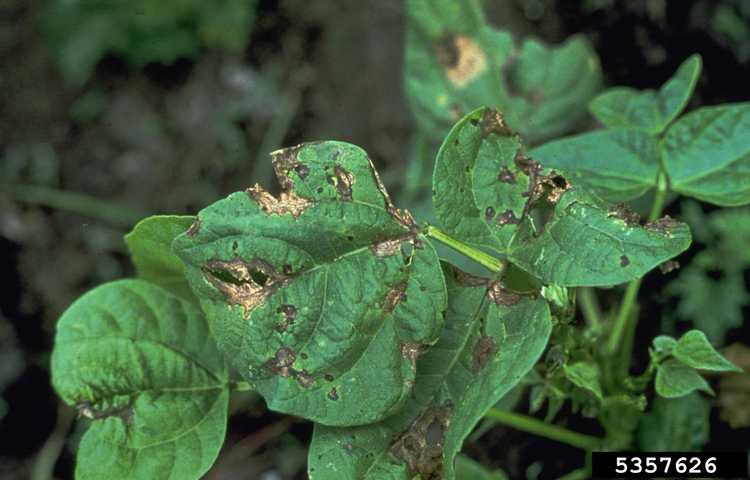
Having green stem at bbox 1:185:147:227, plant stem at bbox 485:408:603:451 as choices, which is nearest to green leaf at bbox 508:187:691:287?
plant stem at bbox 485:408:603:451

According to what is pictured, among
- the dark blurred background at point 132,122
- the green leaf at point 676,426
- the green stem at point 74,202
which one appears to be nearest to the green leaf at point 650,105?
the green leaf at point 676,426

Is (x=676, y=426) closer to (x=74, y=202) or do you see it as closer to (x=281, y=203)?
(x=281, y=203)

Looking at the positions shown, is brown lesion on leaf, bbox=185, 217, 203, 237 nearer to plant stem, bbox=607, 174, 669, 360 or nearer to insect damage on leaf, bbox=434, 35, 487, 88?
plant stem, bbox=607, 174, 669, 360

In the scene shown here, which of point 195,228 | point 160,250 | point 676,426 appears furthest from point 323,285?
point 676,426

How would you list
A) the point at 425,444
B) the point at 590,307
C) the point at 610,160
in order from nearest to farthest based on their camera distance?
the point at 425,444
the point at 610,160
the point at 590,307

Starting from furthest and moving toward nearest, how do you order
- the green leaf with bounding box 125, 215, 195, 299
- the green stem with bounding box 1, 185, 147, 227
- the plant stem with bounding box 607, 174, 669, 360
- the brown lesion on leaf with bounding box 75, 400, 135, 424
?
the green stem with bounding box 1, 185, 147, 227
the plant stem with bounding box 607, 174, 669, 360
the brown lesion on leaf with bounding box 75, 400, 135, 424
the green leaf with bounding box 125, 215, 195, 299
